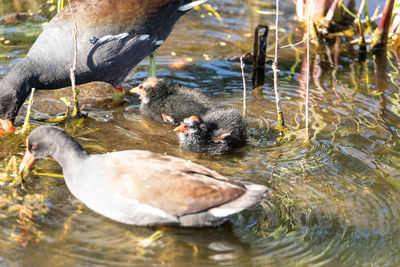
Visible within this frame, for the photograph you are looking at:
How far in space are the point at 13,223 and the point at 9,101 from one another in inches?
60.6

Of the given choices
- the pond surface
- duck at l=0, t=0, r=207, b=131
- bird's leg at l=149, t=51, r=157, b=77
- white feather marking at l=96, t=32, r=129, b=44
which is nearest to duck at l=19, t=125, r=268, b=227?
the pond surface

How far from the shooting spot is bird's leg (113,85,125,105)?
525 centimetres

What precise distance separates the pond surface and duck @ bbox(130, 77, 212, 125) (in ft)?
0.38

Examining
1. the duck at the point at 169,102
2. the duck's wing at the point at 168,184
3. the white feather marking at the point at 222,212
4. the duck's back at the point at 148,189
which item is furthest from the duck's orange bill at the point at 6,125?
the white feather marking at the point at 222,212

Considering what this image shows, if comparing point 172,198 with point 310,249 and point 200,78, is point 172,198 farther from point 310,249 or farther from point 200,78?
point 200,78

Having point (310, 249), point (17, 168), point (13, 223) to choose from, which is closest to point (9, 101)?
point (17, 168)

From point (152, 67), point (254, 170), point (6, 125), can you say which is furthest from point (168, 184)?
point (152, 67)

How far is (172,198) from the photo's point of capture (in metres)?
3.27

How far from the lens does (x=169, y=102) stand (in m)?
4.94

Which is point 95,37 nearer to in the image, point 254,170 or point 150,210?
point 254,170

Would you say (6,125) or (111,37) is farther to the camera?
(111,37)

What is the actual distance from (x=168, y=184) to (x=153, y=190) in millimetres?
92

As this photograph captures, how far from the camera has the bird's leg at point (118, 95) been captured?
17.2 feet

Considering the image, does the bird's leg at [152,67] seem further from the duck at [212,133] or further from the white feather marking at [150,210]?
the white feather marking at [150,210]
